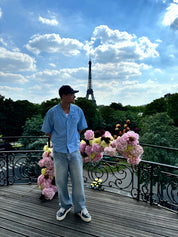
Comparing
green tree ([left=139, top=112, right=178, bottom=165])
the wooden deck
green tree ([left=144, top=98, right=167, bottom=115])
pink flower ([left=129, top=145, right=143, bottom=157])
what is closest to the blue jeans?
the wooden deck

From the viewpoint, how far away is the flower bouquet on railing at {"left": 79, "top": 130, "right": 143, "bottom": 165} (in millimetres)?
2906

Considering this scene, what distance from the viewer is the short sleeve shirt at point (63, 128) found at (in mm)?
2627

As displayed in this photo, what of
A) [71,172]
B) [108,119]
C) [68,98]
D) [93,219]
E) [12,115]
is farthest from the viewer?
[108,119]

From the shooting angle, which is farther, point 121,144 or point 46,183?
point 46,183

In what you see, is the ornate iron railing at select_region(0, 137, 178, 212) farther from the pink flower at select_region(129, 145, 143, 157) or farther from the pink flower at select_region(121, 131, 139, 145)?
the pink flower at select_region(121, 131, 139, 145)

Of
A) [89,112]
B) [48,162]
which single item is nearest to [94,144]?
[48,162]

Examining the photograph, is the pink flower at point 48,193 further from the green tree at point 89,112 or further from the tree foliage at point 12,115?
the tree foliage at point 12,115

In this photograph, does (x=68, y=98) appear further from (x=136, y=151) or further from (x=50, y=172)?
(x=50, y=172)

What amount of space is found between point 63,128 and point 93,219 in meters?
1.57

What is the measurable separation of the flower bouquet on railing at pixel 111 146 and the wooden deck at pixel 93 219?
901 millimetres

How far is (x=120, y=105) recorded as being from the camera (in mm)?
47812

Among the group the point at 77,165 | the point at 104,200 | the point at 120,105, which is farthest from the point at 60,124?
the point at 120,105

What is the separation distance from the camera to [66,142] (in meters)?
2.63

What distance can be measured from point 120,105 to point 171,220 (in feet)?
150
